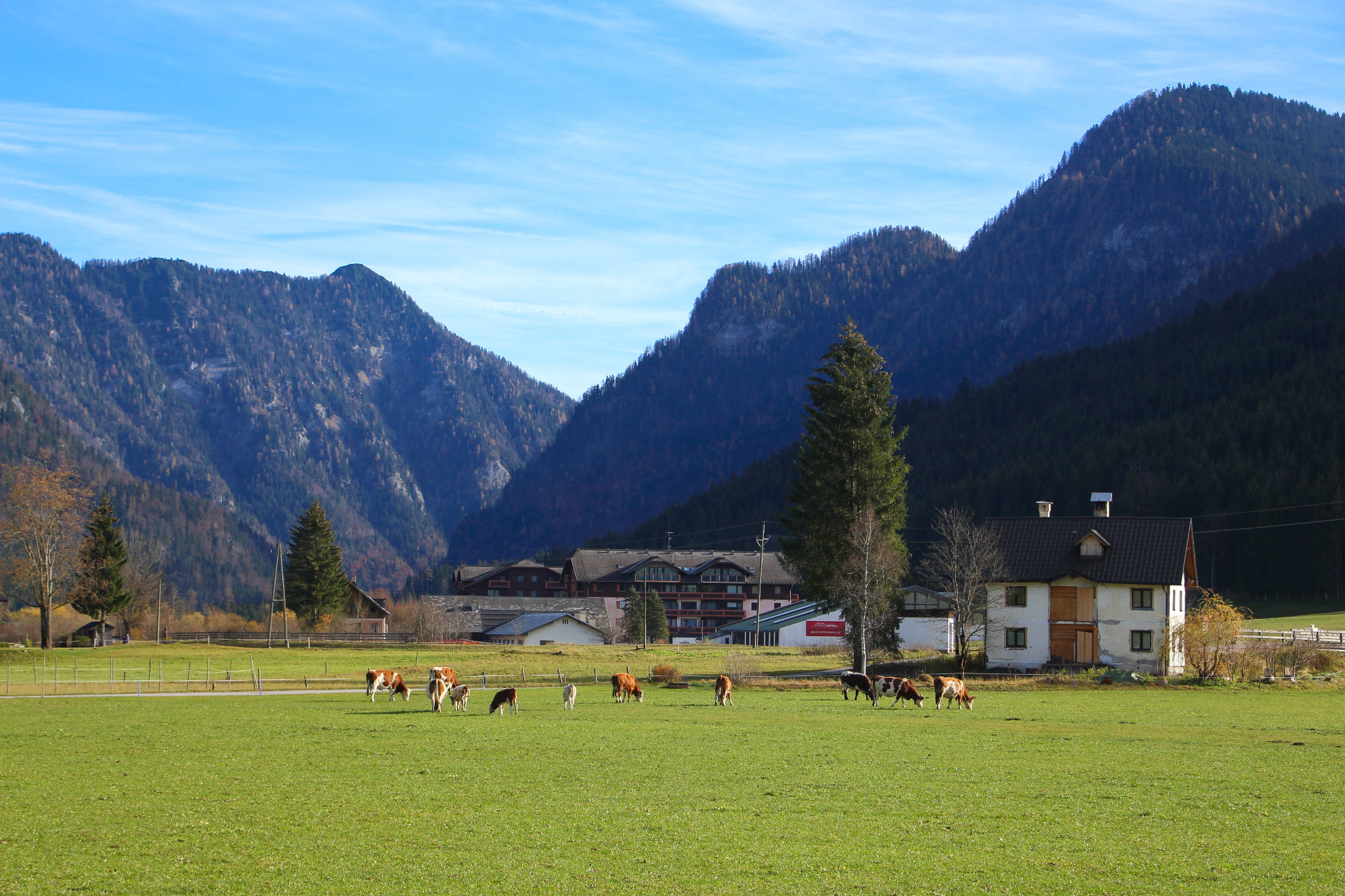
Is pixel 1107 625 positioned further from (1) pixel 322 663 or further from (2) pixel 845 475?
(1) pixel 322 663

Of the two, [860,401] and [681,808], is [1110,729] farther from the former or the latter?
[860,401]

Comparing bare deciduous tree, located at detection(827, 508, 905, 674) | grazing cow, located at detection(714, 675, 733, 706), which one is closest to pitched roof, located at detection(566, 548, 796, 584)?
bare deciduous tree, located at detection(827, 508, 905, 674)

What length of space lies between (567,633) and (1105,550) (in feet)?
247

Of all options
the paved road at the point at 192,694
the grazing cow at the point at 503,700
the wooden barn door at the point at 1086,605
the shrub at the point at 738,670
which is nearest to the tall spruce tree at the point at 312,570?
the shrub at the point at 738,670

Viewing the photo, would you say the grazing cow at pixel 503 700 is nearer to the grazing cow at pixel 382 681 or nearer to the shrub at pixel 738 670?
the grazing cow at pixel 382 681

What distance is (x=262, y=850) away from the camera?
15.6m

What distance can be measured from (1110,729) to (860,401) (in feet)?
98.9

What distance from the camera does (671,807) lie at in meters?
18.7

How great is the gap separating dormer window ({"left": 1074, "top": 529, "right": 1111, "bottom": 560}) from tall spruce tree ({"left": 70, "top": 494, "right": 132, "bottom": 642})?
71.9 m

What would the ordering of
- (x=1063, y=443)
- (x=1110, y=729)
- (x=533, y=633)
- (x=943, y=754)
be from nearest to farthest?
(x=943, y=754)
(x=1110, y=729)
(x=533, y=633)
(x=1063, y=443)

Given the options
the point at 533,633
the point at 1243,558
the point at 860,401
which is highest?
the point at 860,401

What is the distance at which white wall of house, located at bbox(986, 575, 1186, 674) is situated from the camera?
5994 cm

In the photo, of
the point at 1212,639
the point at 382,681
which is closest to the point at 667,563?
the point at 1212,639

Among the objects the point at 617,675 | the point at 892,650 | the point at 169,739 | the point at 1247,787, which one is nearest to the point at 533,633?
the point at 892,650
